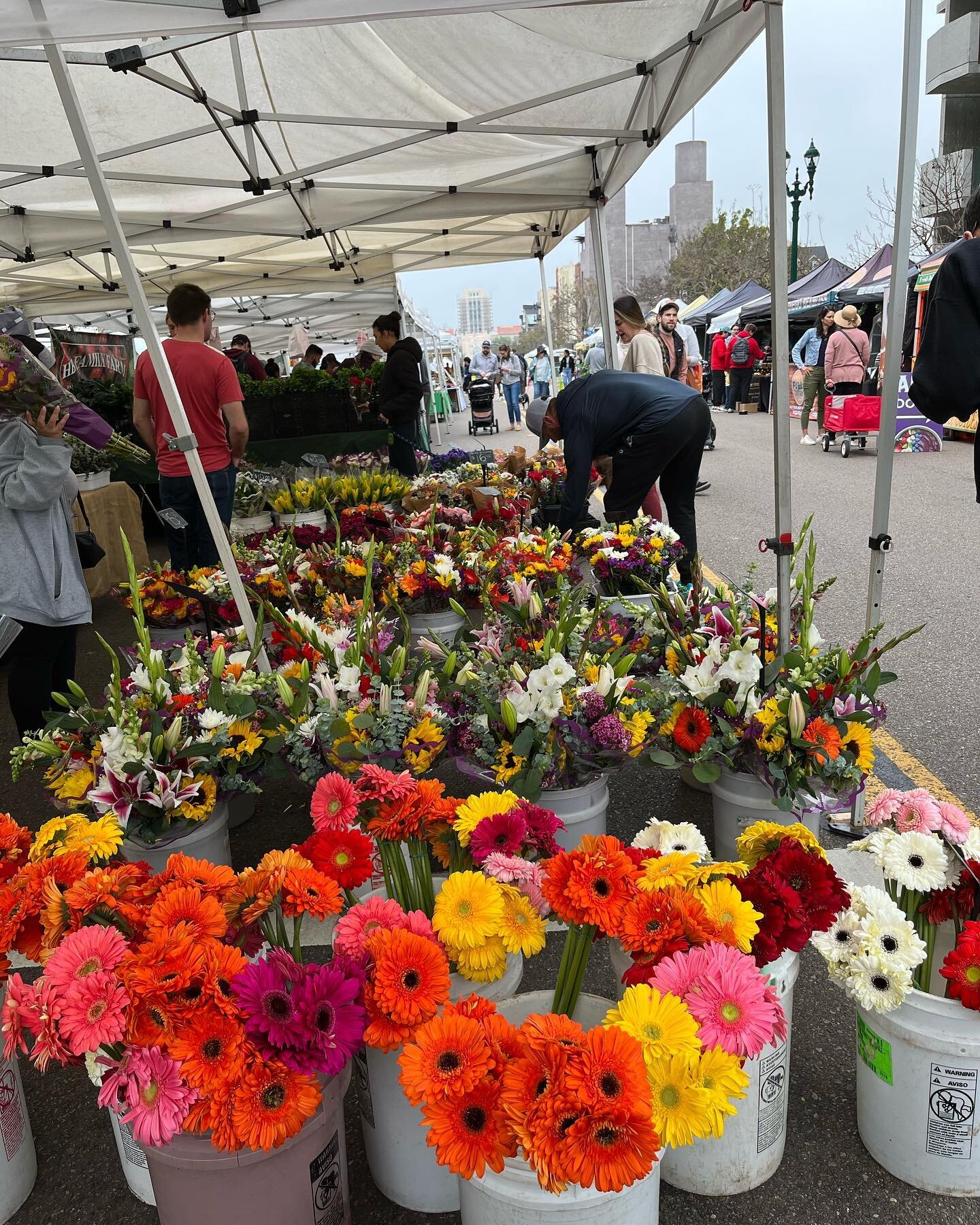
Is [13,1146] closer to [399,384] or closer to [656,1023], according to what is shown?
[656,1023]

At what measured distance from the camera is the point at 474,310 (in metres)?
193

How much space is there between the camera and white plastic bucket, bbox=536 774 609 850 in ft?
8.27

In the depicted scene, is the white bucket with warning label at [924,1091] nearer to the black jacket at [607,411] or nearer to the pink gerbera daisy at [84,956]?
the pink gerbera daisy at [84,956]

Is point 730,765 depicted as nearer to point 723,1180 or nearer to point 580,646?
point 580,646

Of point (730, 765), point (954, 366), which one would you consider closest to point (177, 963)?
point (730, 765)

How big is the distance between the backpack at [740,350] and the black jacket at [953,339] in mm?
16300

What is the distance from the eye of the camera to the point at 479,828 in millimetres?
1610

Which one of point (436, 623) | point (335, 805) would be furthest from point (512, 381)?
point (335, 805)

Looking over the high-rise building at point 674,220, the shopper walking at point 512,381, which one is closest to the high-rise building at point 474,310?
the high-rise building at point 674,220

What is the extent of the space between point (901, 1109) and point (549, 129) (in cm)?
517

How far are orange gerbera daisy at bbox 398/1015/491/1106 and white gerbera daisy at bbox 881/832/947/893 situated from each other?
90 centimetres

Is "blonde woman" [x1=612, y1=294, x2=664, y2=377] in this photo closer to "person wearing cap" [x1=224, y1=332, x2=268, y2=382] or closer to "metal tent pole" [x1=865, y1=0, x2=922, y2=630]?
"person wearing cap" [x1=224, y1=332, x2=268, y2=382]

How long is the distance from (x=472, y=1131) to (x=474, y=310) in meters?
203

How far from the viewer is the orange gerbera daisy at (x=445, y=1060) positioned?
3.94 feet
